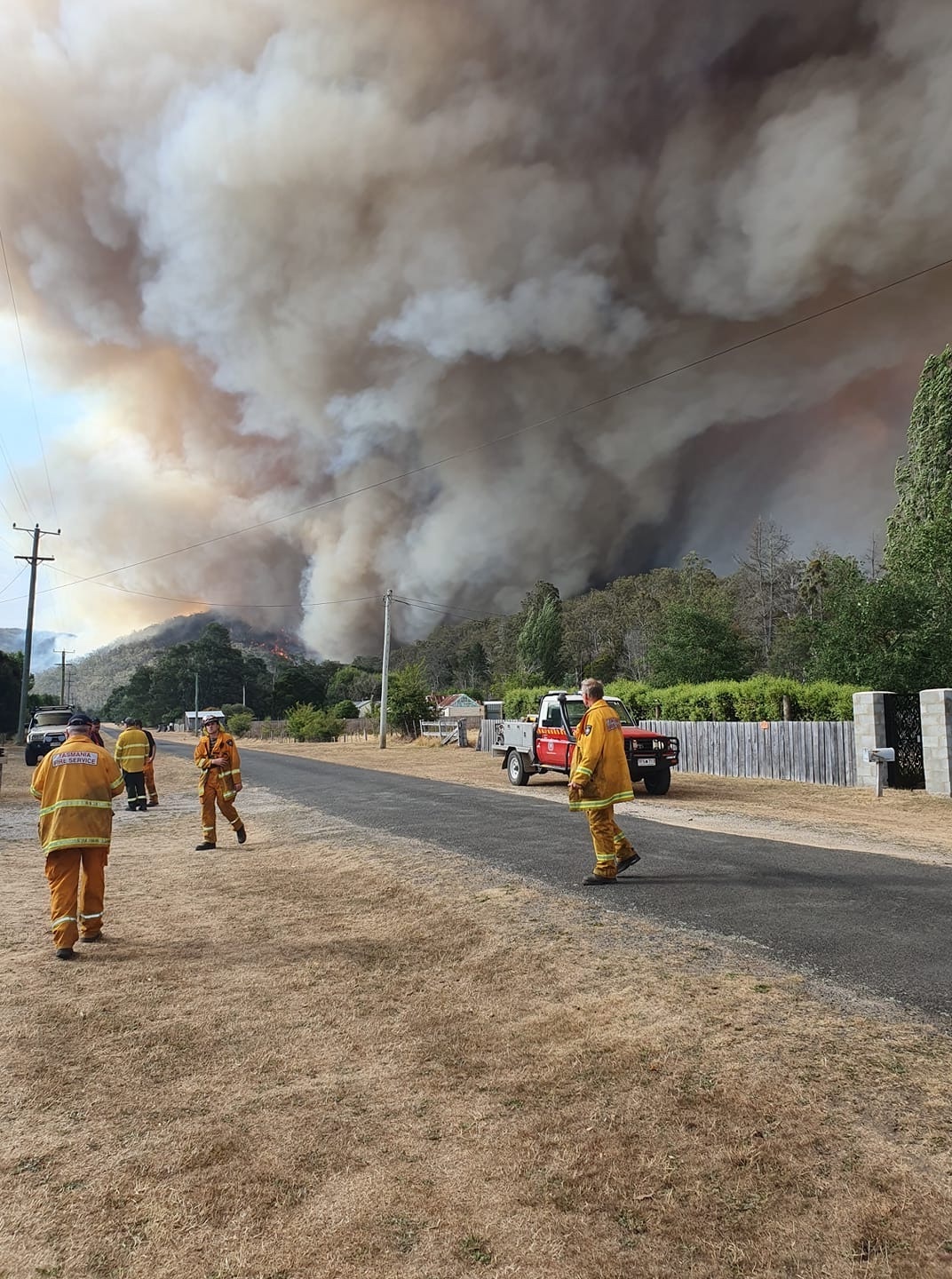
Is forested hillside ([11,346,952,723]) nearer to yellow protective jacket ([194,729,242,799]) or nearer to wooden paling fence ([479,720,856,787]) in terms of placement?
wooden paling fence ([479,720,856,787])

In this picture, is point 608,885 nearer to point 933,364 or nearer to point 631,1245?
point 631,1245

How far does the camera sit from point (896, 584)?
22031 millimetres

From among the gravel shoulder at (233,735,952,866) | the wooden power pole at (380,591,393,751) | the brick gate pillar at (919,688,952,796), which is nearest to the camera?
the gravel shoulder at (233,735,952,866)

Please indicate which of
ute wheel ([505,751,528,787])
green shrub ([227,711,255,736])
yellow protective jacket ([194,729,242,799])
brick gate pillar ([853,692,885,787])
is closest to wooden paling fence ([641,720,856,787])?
brick gate pillar ([853,692,885,787])

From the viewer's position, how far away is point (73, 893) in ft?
20.3

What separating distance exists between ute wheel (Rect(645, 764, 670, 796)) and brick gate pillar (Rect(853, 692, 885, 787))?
14.5ft

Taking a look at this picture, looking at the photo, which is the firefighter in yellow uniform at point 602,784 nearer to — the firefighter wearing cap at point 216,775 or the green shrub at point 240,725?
the firefighter wearing cap at point 216,775

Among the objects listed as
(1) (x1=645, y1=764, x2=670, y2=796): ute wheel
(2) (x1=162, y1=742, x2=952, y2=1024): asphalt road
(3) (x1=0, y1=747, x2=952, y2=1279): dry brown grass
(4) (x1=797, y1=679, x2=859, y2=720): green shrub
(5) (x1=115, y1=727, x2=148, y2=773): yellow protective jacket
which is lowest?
(3) (x1=0, y1=747, x2=952, y2=1279): dry brown grass

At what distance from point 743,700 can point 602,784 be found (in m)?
16.9

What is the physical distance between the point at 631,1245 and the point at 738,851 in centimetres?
736

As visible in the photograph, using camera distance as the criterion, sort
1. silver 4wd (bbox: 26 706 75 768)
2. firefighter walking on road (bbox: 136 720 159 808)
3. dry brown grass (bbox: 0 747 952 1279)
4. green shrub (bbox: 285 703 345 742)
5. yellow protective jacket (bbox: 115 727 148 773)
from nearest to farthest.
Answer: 1. dry brown grass (bbox: 0 747 952 1279)
2. yellow protective jacket (bbox: 115 727 148 773)
3. firefighter walking on road (bbox: 136 720 159 808)
4. silver 4wd (bbox: 26 706 75 768)
5. green shrub (bbox: 285 703 345 742)

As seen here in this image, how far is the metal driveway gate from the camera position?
1745cm

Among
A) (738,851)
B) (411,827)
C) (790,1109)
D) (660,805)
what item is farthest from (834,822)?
(790,1109)

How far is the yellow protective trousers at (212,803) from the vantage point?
10688mm
